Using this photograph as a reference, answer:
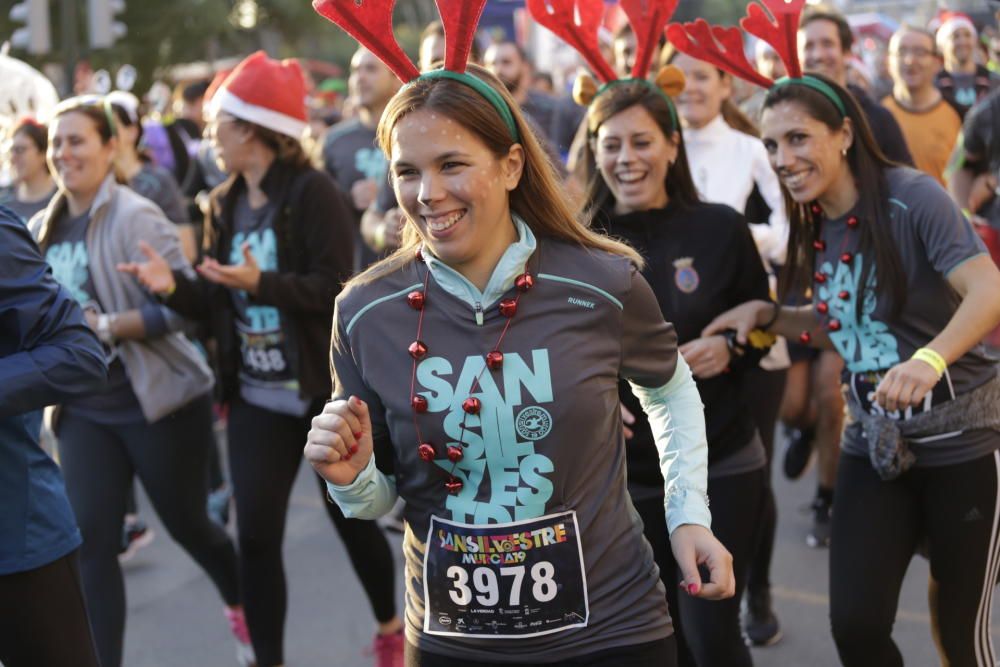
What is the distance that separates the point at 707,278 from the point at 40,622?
2094 mm

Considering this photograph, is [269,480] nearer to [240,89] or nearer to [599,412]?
[240,89]

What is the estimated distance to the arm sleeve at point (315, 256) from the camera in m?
4.56

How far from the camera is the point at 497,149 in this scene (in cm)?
264

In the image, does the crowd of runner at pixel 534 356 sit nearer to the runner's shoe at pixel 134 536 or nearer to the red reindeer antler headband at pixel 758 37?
the red reindeer antler headband at pixel 758 37

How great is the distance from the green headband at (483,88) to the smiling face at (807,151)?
128 centimetres

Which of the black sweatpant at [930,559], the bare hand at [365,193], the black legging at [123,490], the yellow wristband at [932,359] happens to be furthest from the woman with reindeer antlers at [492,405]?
the bare hand at [365,193]

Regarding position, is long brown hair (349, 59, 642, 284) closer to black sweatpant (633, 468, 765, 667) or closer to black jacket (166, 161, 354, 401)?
black sweatpant (633, 468, 765, 667)

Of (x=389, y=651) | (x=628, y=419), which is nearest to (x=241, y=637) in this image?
(x=389, y=651)

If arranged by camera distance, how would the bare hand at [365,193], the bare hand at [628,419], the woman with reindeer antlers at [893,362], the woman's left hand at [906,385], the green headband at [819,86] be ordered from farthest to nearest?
1. the bare hand at [365,193]
2. the green headband at [819,86]
3. the bare hand at [628,419]
4. the woman with reindeer antlers at [893,362]
5. the woman's left hand at [906,385]

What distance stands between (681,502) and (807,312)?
1.43 metres

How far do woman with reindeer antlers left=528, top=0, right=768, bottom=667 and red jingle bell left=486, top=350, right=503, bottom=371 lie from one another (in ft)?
3.89

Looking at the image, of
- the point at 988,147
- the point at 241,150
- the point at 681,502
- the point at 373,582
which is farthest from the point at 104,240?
the point at 988,147

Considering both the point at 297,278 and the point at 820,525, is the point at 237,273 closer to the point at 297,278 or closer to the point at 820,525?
the point at 297,278

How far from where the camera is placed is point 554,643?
2.54m
